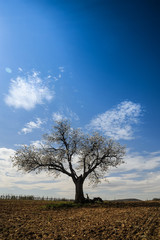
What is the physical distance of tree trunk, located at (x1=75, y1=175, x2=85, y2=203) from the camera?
1042 inches

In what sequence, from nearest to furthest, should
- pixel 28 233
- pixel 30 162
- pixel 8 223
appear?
pixel 28 233 < pixel 8 223 < pixel 30 162

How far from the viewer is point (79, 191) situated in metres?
27.0

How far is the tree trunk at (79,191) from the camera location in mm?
26469

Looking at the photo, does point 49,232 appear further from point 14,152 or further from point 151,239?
point 14,152

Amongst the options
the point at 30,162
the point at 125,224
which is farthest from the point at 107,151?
the point at 125,224

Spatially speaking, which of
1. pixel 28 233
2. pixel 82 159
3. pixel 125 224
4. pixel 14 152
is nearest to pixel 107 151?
pixel 82 159

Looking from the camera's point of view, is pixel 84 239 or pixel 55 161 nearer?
pixel 84 239

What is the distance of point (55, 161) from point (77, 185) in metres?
5.03

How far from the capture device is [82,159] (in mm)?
29250

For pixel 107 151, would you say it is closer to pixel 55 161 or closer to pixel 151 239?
pixel 55 161

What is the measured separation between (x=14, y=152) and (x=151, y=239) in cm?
2481

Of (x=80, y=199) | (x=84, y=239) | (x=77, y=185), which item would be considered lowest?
(x=84, y=239)

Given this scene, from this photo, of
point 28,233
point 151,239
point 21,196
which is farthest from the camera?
point 21,196

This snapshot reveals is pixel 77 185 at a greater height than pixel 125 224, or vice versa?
pixel 77 185
